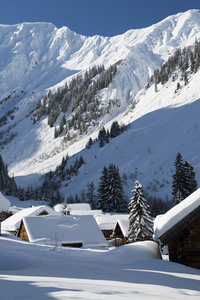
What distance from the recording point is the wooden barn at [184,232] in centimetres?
886

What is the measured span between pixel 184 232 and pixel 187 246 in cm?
49

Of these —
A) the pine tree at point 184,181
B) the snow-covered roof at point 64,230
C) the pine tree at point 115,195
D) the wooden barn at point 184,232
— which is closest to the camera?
the wooden barn at point 184,232

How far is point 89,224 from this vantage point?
2697 cm

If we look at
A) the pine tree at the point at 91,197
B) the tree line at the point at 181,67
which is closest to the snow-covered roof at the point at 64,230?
the pine tree at the point at 91,197

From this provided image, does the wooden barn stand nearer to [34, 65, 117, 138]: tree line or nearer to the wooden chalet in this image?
the wooden chalet

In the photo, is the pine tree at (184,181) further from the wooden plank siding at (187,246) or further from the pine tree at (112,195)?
the wooden plank siding at (187,246)

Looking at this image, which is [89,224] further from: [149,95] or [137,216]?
[149,95]

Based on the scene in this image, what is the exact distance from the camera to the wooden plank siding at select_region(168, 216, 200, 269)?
9406 millimetres

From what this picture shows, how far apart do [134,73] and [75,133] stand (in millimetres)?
52312

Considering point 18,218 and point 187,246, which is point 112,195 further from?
point 187,246

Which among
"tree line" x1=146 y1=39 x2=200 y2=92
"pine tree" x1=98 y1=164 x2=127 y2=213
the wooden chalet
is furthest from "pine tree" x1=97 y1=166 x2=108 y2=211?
"tree line" x1=146 y1=39 x2=200 y2=92

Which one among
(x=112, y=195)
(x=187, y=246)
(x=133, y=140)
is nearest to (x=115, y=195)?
(x=112, y=195)

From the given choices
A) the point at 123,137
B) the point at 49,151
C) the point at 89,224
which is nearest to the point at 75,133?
the point at 49,151

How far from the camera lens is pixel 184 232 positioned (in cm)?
947
